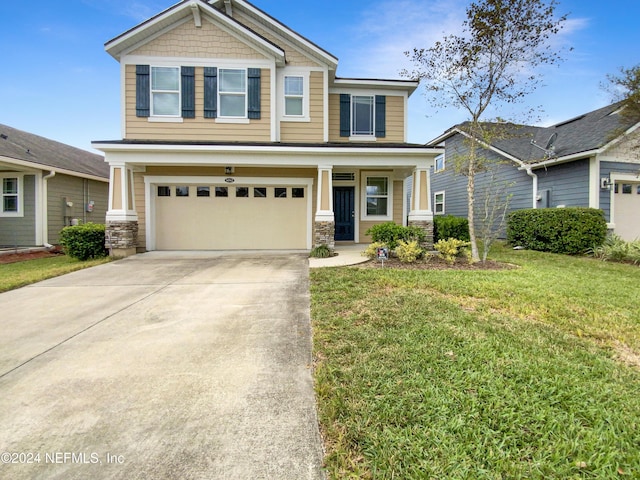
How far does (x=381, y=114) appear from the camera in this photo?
38.1 ft

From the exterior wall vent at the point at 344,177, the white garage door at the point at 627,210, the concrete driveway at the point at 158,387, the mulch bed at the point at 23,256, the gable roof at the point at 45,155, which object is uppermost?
the gable roof at the point at 45,155

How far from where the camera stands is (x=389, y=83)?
11297 mm

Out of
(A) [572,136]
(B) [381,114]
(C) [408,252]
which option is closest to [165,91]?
(B) [381,114]

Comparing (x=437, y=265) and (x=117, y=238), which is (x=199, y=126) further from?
(x=437, y=265)

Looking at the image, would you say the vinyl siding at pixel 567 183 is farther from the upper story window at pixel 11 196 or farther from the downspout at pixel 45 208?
the upper story window at pixel 11 196

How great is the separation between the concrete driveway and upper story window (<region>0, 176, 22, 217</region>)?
9347 millimetres

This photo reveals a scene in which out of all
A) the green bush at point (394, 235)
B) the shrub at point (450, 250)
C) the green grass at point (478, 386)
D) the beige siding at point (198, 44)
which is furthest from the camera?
the beige siding at point (198, 44)

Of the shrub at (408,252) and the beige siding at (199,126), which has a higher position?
the beige siding at (199,126)

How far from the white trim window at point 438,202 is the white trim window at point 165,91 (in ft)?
45.2

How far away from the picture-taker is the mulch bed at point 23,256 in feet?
33.5

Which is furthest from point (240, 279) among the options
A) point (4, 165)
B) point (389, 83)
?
point (4, 165)

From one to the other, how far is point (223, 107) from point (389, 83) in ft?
19.0

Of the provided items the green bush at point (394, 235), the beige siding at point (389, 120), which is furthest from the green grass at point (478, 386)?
the beige siding at point (389, 120)

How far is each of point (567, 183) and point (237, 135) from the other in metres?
11.7
